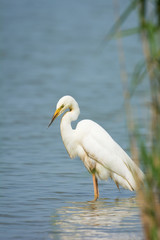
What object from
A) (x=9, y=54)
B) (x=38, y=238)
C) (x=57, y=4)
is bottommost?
(x=57, y=4)

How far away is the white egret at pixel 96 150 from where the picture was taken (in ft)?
23.2

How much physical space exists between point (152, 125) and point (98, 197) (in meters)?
3.38

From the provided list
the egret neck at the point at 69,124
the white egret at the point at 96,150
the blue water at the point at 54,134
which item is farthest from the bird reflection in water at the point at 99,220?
the egret neck at the point at 69,124

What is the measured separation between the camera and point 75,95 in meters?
14.5

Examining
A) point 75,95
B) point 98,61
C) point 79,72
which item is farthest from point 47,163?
point 98,61

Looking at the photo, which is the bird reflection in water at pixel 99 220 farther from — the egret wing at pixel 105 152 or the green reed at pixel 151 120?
the green reed at pixel 151 120

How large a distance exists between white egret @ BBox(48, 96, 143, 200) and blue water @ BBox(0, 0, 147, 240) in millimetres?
229

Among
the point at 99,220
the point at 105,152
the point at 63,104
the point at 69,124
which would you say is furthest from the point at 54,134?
the point at 99,220

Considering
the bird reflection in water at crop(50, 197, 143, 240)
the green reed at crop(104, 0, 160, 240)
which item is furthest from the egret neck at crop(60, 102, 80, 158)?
the green reed at crop(104, 0, 160, 240)

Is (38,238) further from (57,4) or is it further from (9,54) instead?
(57,4)

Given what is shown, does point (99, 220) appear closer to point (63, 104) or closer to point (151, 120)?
point (63, 104)

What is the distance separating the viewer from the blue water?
5848mm

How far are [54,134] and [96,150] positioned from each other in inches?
141

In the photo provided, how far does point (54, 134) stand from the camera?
35.0ft
